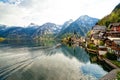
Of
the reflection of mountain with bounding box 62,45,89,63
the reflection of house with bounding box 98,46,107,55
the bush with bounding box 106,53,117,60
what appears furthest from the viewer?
the reflection of mountain with bounding box 62,45,89,63

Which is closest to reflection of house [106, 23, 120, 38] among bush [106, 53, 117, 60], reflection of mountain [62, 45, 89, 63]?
reflection of mountain [62, 45, 89, 63]

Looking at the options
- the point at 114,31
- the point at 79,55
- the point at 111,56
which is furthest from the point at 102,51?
the point at 114,31

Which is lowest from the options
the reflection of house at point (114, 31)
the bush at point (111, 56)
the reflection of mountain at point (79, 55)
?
the reflection of mountain at point (79, 55)

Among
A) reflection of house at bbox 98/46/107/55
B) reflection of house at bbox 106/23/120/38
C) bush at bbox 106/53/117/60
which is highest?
reflection of house at bbox 106/23/120/38

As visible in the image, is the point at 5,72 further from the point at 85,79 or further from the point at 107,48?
the point at 107,48

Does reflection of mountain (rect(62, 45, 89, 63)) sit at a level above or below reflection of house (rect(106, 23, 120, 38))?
below

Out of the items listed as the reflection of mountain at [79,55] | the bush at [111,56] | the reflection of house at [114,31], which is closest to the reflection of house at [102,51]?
the reflection of mountain at [79,55]

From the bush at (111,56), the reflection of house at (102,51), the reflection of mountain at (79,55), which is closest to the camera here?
the bush at (111,56)

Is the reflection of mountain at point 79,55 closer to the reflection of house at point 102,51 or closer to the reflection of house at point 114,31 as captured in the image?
the reflection of house at point 102,51

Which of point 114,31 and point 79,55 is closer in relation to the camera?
point 79,55

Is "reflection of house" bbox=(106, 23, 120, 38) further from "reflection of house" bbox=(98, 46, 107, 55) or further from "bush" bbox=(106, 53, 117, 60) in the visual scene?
"bush" bbox=(106, 53, 117, 60)

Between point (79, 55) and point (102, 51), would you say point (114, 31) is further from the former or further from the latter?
point (102, 51)

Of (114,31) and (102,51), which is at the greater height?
(114,31)

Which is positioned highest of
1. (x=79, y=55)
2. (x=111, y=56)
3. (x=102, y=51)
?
(x=102, y=51)
